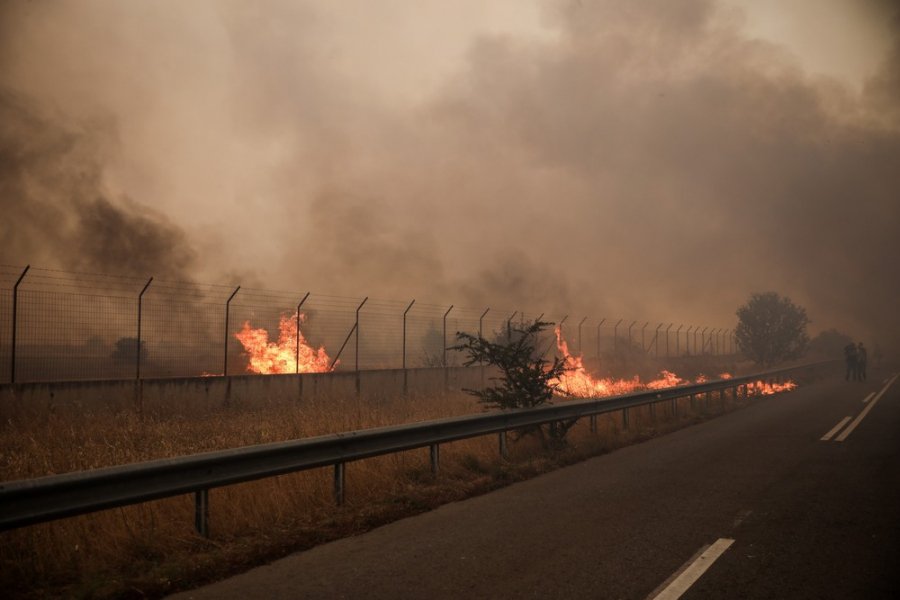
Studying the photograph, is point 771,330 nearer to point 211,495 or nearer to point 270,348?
point 270,348

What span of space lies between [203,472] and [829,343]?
281 ft

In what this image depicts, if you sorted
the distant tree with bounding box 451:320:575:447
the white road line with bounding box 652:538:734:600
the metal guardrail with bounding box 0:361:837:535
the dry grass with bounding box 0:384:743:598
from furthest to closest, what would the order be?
1. the distant tree with bounding box 451:320:575:447
2. the dry grass with bounding box 0:384:743:598
3. the metal guardrail with bounding box 0:361:837:535
4. the white road line with bounding box 652:538:734:600

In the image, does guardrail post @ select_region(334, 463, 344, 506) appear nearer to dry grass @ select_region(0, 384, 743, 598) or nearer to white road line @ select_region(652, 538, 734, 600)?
dry grass @ select_region(0, 384, 743, 598)

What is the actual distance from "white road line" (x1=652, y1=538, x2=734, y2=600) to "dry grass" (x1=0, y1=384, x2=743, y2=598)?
297 cm

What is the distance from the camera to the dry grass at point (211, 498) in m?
4.64

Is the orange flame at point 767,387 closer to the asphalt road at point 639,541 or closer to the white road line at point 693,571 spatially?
the asphalt road at point 639,541

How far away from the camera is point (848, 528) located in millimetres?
5688

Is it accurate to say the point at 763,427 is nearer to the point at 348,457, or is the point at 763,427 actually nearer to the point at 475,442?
the point at 475,442

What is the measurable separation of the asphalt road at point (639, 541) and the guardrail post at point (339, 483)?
0.98 meters

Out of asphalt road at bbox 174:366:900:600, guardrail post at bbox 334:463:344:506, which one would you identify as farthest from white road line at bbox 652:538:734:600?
guardrail post at bbox 334:463:344:506

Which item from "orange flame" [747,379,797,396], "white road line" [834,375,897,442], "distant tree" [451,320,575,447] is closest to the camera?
"distant tree" [451,320,575,447]

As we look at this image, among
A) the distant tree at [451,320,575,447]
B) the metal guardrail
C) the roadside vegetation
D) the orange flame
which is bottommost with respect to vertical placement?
the orange flame

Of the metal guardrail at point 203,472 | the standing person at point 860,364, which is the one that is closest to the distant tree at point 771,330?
the standing person at point 860,364

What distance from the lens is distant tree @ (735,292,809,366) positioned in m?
44.6
